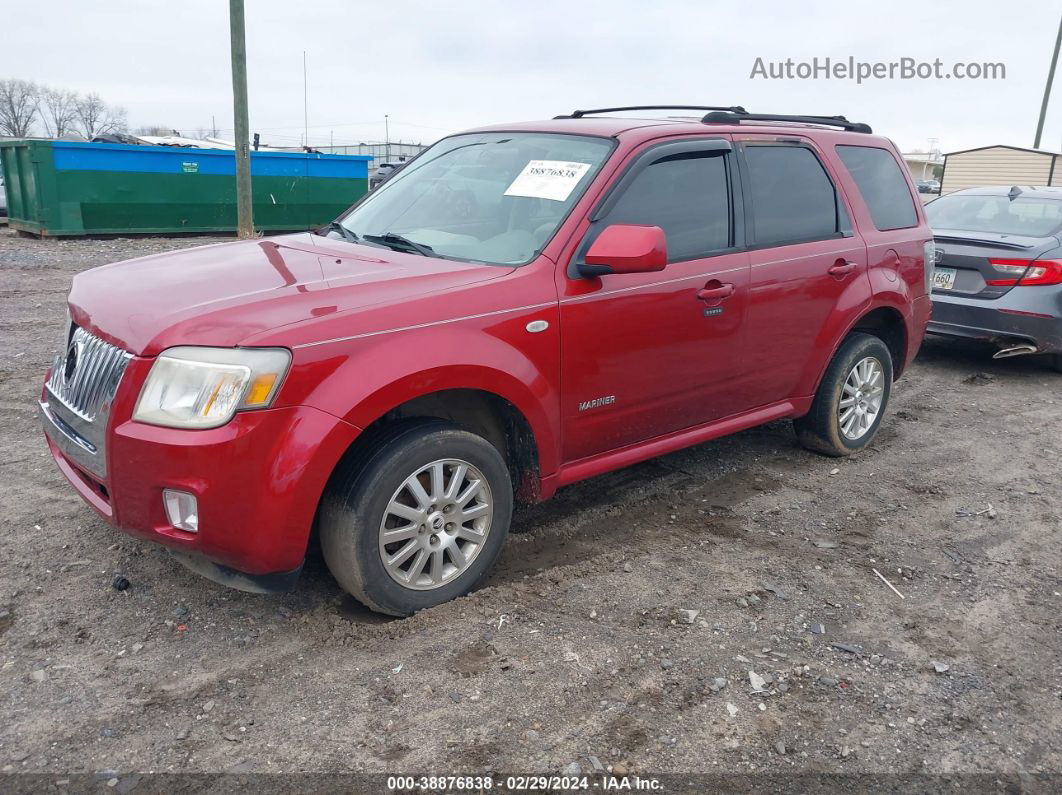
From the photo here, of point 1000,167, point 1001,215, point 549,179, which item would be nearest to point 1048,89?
point 1000,167

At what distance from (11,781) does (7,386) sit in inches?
170

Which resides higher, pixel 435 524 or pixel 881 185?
pixel 881 185

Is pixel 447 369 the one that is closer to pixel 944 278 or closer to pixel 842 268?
pixel 842 268

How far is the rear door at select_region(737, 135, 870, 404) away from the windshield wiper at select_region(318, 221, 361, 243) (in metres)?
1.94

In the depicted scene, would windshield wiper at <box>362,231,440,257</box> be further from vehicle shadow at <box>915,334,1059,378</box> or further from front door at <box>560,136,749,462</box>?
vehicle shadow at <box>915,334,1059,378</box>

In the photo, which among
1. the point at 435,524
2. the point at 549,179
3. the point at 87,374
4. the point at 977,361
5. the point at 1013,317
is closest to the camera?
the point at 87,374

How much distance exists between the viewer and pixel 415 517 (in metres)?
3.24

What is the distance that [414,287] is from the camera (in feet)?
10.7

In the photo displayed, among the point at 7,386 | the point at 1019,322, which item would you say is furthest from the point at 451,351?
the point at 1019,322

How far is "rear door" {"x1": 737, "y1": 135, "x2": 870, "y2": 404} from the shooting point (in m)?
4.45

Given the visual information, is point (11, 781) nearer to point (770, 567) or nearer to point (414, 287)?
point (414, 287)

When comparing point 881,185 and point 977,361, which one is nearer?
point 881,185

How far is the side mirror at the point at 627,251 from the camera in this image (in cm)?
347

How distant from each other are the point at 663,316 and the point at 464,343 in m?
1.11
